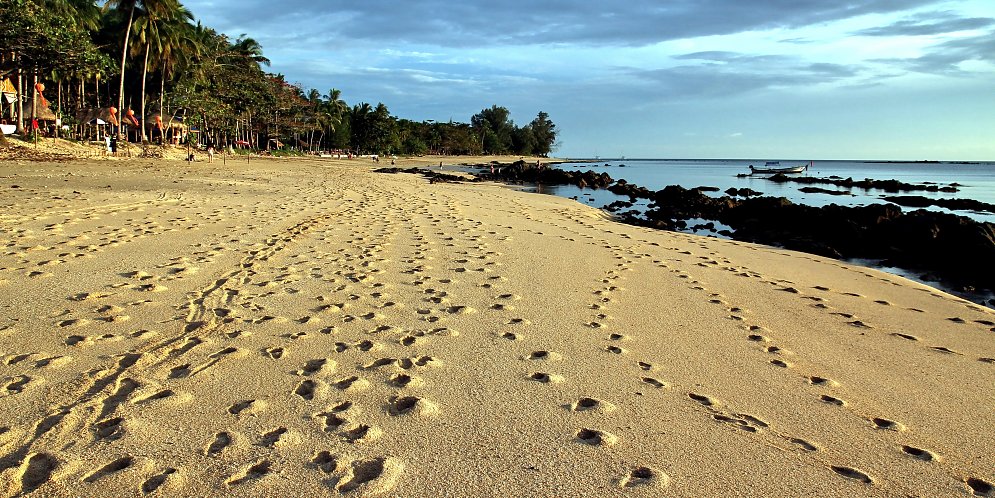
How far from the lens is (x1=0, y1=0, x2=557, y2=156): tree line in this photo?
24062mm

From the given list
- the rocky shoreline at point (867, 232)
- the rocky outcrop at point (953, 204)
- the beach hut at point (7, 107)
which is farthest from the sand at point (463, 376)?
the beach hut at point (7, 107)

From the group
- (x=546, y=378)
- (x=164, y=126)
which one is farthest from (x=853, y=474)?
(x=164, y=126)

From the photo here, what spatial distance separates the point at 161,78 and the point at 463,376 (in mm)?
46555

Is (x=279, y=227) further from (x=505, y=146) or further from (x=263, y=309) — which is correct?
(x=505, y=146)

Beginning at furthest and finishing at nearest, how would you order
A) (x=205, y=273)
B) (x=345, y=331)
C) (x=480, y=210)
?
(x=480, y=210)
(x=205, y=273)
(x=345, y=331)

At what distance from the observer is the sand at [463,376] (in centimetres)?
246

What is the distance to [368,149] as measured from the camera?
82625 mm

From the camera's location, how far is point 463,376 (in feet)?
11.4

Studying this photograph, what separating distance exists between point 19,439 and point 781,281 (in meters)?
7.10

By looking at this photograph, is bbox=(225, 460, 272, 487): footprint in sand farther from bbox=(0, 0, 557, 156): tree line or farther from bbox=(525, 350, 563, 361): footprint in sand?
bbox=(0, 0, 557, 156): tree line

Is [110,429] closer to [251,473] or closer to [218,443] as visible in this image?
[218,443]

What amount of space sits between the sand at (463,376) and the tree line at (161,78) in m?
21.8

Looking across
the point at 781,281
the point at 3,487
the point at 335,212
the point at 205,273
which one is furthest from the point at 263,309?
the point at 335,212

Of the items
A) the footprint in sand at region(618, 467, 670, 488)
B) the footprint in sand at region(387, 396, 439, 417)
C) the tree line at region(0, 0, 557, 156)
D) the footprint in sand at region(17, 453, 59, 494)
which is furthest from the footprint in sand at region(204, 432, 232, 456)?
the tree line at region(0, 0, 557, 156)
